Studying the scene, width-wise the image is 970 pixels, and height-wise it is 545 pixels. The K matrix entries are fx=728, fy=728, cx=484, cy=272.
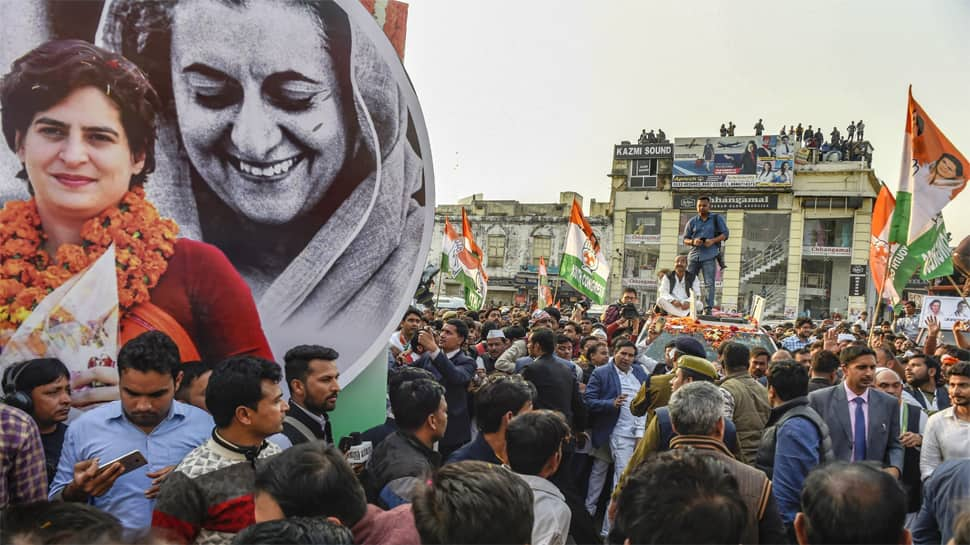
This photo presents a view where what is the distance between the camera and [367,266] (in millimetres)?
5043

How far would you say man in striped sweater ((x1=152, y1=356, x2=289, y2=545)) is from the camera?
2545 millimetres

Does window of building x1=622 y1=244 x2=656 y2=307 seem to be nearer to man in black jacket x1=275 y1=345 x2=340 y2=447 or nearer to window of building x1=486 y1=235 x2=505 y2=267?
window of building x1=486 y1=235 x2=505 y2=267

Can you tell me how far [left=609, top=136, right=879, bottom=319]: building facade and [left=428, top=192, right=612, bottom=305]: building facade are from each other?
3237 millimetres

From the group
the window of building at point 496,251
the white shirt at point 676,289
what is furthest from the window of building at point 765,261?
the white shirt at point 676,289

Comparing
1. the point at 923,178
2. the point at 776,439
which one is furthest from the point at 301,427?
the point at 923,178

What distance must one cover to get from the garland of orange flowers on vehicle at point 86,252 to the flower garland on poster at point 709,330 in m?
5.68

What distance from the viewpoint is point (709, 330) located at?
813 centimetres

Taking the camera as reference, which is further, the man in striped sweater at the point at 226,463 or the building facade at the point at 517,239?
the building facade at the point at 517,239

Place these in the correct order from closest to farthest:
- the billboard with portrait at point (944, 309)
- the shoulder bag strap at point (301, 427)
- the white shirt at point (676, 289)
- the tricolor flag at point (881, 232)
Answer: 1. the shoulder bag strap at point (301, 427)
2. the white shirt at point (676, 289)
3. the billboard with portrait at point (944, 309)
4. the tricolor flag at point (881, 232)

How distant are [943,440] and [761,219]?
127ft

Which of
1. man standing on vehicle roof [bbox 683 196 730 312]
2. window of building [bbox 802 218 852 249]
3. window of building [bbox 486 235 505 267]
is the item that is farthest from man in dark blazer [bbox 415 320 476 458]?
window of building [bbox 486 235 505 267]

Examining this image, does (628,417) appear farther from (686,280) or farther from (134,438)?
(134,438)

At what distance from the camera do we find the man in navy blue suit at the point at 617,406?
654cm

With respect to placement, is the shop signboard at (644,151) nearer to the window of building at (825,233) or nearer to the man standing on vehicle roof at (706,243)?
the window of building at (825,233)
